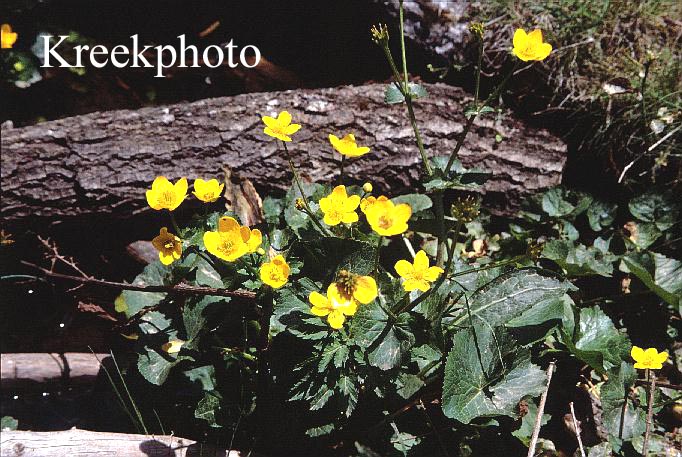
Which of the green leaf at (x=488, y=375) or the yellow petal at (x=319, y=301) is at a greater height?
the yellow petal at (x=319, y=301)

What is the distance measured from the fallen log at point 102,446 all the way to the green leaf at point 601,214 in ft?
6.39

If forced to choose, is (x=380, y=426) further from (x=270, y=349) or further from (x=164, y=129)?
(x=164, y=129)

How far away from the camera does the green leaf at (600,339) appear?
2.28 metres

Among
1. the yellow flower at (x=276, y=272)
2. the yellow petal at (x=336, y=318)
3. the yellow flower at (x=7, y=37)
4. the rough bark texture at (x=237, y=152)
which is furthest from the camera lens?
the yellow flower at (x=7, y=37)

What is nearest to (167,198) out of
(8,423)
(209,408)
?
(209,408)

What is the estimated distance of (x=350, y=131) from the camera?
288 cm

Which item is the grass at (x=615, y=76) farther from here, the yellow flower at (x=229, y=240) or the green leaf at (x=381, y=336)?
the yellow flower at (x=229, y=240)

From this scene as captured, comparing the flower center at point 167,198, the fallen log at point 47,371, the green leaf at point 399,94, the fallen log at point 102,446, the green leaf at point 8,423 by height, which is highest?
the green leaf at point 399,94

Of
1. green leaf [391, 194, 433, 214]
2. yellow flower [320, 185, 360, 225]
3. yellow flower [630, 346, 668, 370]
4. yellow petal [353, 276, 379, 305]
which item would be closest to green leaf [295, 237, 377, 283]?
yellow flower [320, 185, 360, 225]

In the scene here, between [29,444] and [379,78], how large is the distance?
8.19ft

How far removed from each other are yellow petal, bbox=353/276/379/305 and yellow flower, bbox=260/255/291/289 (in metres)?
0.25

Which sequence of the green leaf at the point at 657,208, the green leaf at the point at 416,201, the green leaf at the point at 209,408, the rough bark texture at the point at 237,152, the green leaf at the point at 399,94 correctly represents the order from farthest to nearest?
the rough bark texture at the point at 237,152
the green leaf at the point at 657,208
the green leaf at the point at 416,201
the green leaf at the point at 209,408
the green leaf at the point at 399,94

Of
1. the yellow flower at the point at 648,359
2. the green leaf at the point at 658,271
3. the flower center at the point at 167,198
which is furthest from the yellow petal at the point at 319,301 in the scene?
the green leaf at the point at 658,271

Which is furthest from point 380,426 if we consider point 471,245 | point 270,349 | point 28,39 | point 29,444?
point 28,39
